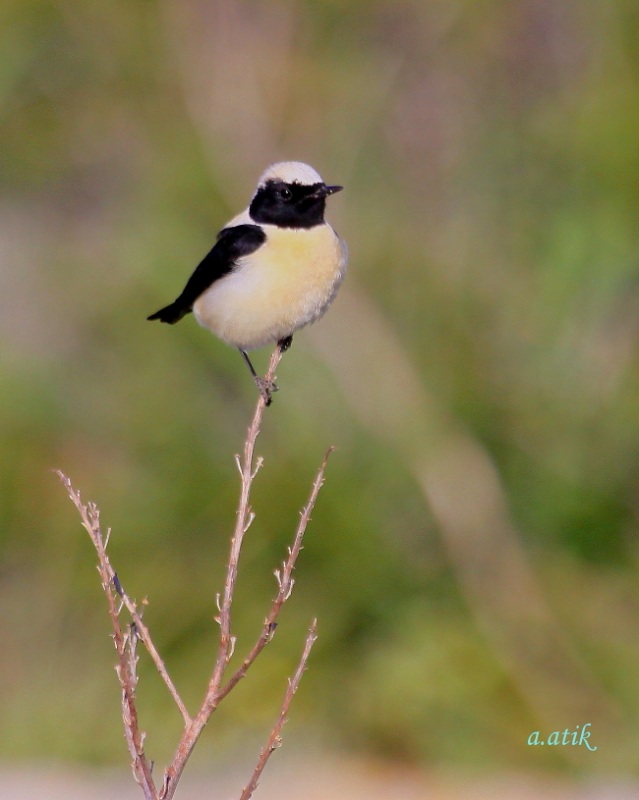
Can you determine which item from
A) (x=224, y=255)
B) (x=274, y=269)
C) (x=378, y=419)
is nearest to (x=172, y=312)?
(x=224, y=255)

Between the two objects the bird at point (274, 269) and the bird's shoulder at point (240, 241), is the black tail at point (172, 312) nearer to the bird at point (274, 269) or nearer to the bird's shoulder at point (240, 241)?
the bird at point (274, 269)

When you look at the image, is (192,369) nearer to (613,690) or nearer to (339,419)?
(339,419)

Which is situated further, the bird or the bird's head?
the bird's head

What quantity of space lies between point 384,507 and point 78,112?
10.9 ft

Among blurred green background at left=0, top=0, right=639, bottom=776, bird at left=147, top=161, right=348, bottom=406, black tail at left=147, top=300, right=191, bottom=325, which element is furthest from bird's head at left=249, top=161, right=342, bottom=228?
blurred green background at left=0, top=0, right=639, bottom=776

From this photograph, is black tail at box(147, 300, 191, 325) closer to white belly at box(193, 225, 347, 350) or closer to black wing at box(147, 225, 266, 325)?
black wing at box(147, 225, 266, 325)

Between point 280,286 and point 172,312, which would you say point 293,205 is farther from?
point 172,312

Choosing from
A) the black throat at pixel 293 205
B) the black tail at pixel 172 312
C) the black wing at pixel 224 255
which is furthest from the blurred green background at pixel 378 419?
the black throat at pixel 293 205

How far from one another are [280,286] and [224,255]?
32 centimetres

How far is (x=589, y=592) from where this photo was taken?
506 centimetres

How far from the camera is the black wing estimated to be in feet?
10.6

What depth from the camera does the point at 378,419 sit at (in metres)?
5.39

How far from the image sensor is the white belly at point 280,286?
3.03 m

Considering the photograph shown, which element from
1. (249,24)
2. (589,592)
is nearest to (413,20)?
(249,24)
